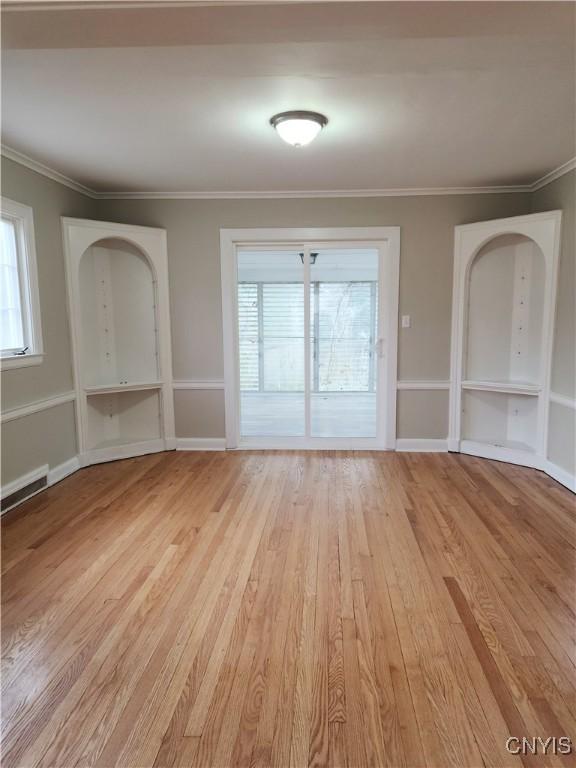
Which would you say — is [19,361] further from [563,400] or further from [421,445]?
[563,400]

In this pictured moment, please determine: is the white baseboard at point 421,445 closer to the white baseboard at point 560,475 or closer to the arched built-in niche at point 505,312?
the arched built-in niche at point 505,312

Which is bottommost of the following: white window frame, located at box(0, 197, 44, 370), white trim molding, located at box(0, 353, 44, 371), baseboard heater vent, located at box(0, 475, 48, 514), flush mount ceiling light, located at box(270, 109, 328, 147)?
baseboard heater vent, located at box(0, 475, 48, 514)

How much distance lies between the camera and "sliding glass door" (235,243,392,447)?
4578 millimetres

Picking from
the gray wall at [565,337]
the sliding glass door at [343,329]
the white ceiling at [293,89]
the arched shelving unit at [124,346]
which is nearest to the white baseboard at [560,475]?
the gray wall at [565,337]

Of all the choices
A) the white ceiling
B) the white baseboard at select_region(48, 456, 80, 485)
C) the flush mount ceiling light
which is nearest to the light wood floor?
the white baseboard at select_region(48, 456, 80, 485)

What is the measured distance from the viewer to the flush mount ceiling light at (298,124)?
2655mm

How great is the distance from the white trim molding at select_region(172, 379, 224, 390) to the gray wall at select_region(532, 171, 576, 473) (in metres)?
3.05

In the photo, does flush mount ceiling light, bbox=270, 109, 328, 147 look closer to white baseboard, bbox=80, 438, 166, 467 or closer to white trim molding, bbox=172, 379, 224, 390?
white trim molding, bbox=172, 379, 224, 390

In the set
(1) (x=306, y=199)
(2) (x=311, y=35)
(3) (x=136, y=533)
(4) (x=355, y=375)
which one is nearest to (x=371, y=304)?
(4) (x=355, y=375)

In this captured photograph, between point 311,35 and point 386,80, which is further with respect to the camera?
point 386,80

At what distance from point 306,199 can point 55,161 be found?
7.08ft

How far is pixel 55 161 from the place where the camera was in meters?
3.46

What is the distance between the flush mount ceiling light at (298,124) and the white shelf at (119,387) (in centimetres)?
264

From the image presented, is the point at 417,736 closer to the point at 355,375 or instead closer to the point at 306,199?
the point at 355,375
